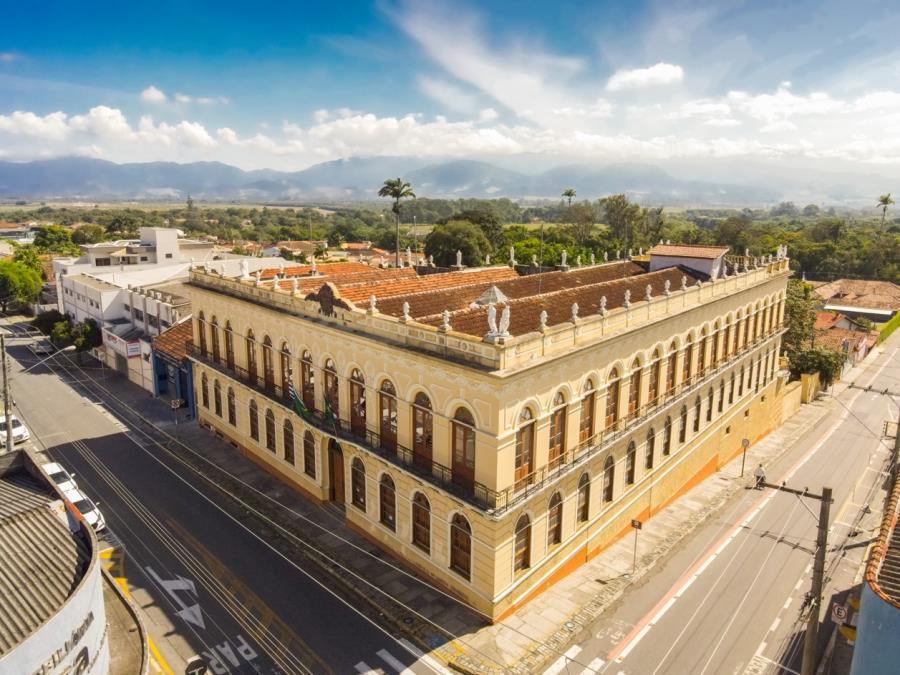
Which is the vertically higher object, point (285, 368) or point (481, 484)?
point (285, 368)

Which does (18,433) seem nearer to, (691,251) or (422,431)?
(422,431)

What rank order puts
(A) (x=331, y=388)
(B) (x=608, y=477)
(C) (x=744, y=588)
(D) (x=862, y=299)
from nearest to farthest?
(C) (x=744, y=588) → (B) (x=608, y=477) → (A) (x=331, y=388) → (D) (x=862, y=299)

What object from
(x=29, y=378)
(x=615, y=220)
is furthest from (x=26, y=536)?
(x=615, y=220)

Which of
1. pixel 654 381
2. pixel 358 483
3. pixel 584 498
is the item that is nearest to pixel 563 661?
pixel 584 498

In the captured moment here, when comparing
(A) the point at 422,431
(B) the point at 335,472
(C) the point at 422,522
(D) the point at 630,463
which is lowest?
(B) the point at 335,472

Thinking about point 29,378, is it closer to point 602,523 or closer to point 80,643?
point 80,643
